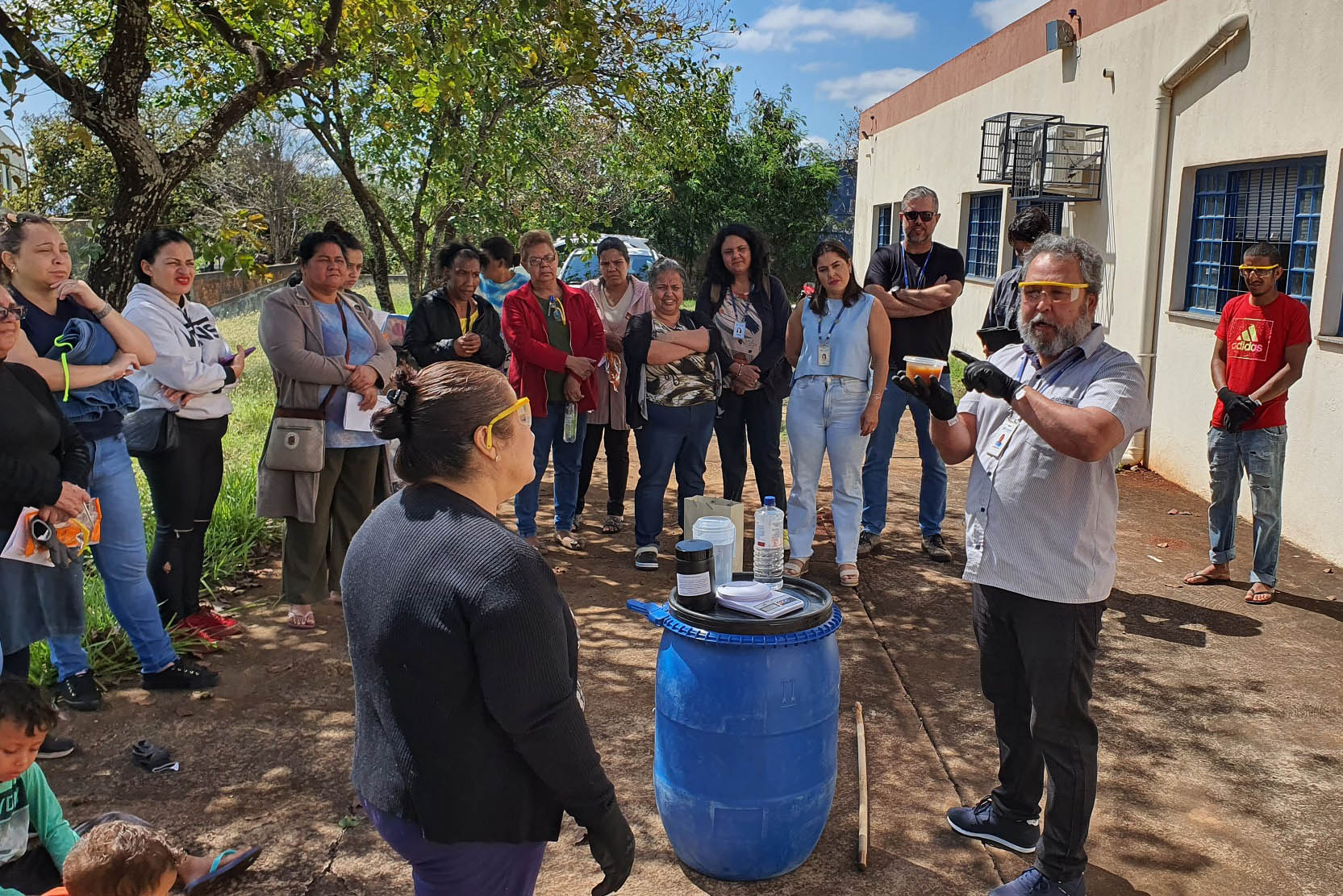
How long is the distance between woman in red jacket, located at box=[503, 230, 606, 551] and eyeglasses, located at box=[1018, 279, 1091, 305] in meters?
3.64

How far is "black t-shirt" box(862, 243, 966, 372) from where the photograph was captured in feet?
21.5

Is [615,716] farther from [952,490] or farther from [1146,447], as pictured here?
[1146,447]

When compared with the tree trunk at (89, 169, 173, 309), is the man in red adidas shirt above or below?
below

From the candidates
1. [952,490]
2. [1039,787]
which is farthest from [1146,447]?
[1039,787]

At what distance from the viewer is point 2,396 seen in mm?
3555

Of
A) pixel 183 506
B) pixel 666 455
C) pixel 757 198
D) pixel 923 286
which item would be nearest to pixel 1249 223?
pixel 923 286

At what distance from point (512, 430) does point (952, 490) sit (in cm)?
682

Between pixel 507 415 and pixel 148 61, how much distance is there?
5.62 metres

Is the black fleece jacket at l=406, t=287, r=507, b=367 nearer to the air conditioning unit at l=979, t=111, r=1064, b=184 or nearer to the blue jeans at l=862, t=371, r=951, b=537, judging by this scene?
the blue jeans at l=862, t=371, r=951, b=537

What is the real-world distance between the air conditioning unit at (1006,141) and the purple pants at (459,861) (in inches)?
409

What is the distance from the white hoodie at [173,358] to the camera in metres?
4.69

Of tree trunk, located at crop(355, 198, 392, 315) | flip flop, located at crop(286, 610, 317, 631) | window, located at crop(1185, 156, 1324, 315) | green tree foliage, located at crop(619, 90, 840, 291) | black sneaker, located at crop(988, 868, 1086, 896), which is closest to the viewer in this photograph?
black sneaker, located at crop(988, 868, 1086, 896)

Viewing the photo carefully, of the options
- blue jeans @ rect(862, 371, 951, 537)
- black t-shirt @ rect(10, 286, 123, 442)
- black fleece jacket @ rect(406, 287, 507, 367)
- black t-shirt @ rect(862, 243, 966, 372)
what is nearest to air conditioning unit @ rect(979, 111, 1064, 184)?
black t-shirt @ rect(862, 243, 966, 372)

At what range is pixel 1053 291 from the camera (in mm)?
3064
